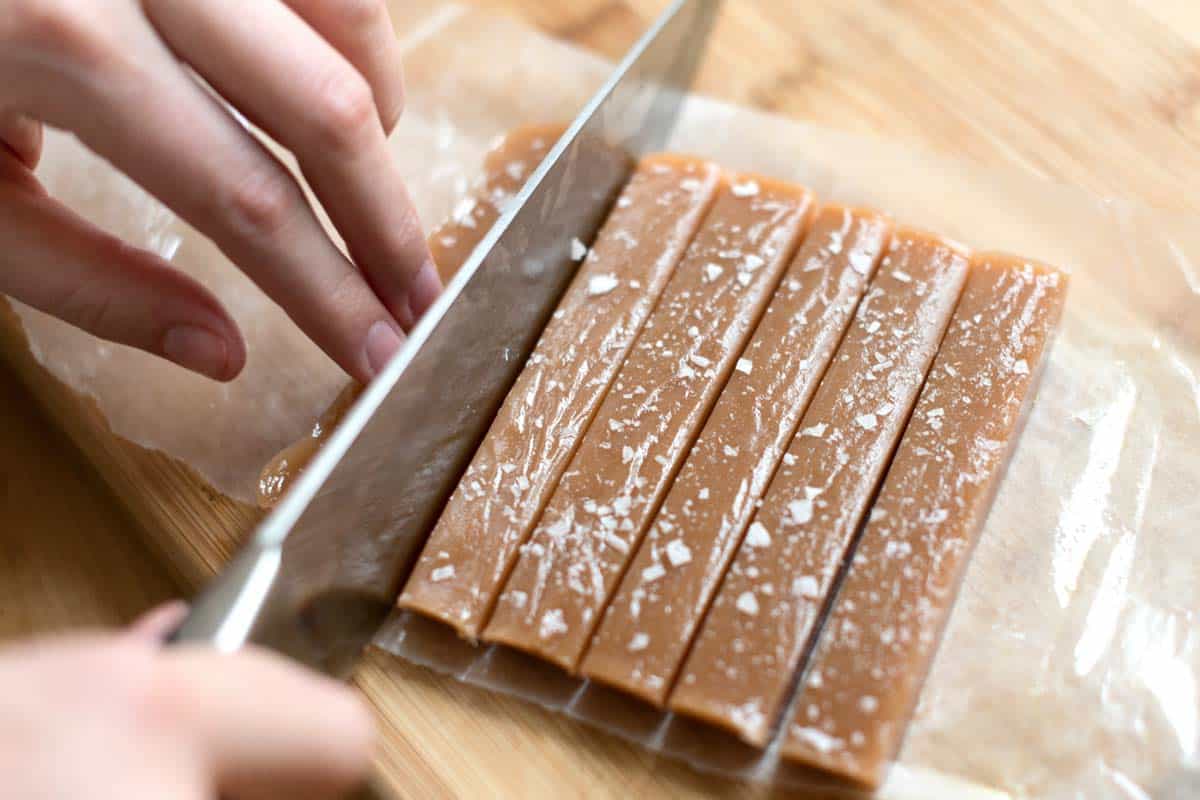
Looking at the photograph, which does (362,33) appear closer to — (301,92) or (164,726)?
(301,92)

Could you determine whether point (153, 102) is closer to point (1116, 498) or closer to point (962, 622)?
point (962, 622)

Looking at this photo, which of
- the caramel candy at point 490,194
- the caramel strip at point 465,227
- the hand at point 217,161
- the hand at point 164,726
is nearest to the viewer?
the hand at point 164,726

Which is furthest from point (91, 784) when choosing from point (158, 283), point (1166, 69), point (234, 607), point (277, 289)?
point (1166, 69)

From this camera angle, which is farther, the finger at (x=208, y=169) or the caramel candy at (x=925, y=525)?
the caramel candy at (x=925, y=525)

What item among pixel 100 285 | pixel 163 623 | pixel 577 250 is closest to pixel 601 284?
pixel 577 250

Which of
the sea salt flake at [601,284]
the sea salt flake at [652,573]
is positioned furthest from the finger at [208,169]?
the sea salt flake at [652,573]

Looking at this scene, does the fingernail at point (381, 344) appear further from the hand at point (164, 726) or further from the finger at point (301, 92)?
the hand at point (164, 726)

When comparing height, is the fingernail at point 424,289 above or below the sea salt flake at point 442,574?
above
